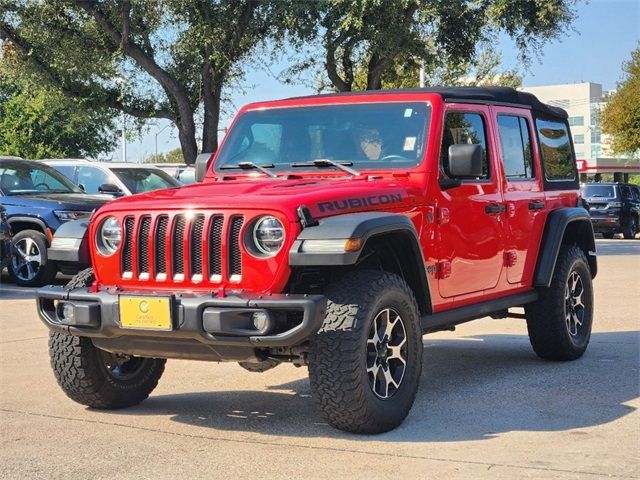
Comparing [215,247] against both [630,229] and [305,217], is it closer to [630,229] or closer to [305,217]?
[305,217]

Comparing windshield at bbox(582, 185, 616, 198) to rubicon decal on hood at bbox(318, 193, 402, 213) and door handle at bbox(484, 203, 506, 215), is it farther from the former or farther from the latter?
rubicon decal on hood at bbox(318, 193, 402, 213)

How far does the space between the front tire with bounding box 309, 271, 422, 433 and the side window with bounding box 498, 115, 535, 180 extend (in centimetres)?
218

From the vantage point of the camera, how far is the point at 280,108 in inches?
302

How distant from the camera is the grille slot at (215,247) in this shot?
19.4 ft

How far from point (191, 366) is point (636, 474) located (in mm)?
4055

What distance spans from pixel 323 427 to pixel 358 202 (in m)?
1.27

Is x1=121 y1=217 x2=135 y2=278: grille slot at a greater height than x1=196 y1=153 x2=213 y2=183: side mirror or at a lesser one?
lesser

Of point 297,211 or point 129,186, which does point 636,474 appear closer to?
point 297,211

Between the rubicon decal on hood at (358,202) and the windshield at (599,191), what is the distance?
26.0 meters

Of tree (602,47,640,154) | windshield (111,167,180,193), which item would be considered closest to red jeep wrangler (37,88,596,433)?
windshield (111,167,180,193)

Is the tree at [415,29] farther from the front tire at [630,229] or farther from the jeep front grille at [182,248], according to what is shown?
the jeep front grille at [182,248]

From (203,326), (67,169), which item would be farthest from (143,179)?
(203,326)

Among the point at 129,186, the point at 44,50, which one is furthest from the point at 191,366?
the point at 44,50

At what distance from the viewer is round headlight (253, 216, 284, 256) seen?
5.82 m
